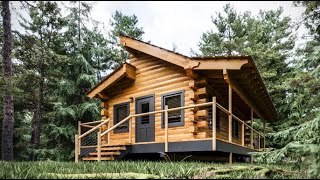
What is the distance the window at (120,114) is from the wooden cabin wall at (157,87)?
192mm

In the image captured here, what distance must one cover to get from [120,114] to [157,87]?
2819 mm

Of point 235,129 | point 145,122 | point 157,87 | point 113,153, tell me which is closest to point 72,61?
point 145,122

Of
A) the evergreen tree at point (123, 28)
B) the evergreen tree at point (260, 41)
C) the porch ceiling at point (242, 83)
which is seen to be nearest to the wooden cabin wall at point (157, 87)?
the porch ceiling at point (242, 83)

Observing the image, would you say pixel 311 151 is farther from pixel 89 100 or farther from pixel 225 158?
pixel 89 100

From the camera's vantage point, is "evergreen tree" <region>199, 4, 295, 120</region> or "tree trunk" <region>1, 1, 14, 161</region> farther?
"evergreen tree" <region>199, 4, 295, 120</region>

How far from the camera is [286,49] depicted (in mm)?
28078

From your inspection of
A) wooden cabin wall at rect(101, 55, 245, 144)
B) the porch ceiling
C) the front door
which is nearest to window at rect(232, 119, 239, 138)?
the porch ceiling

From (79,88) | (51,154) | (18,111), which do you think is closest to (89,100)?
(79,88)

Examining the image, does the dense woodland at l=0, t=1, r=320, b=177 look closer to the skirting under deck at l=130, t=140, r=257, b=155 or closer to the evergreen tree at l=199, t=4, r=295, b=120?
the evergreen tree at l=199, t=4, r=295, b=120

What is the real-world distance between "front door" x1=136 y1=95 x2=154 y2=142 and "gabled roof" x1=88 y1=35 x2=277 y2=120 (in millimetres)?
1293

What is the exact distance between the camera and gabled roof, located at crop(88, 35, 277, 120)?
10891mm

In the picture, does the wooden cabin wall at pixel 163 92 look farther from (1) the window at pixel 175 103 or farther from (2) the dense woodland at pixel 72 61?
(2) the dense woodland at pixel 72 61

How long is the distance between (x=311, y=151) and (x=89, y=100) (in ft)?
65.5

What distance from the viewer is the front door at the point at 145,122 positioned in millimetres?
13625
